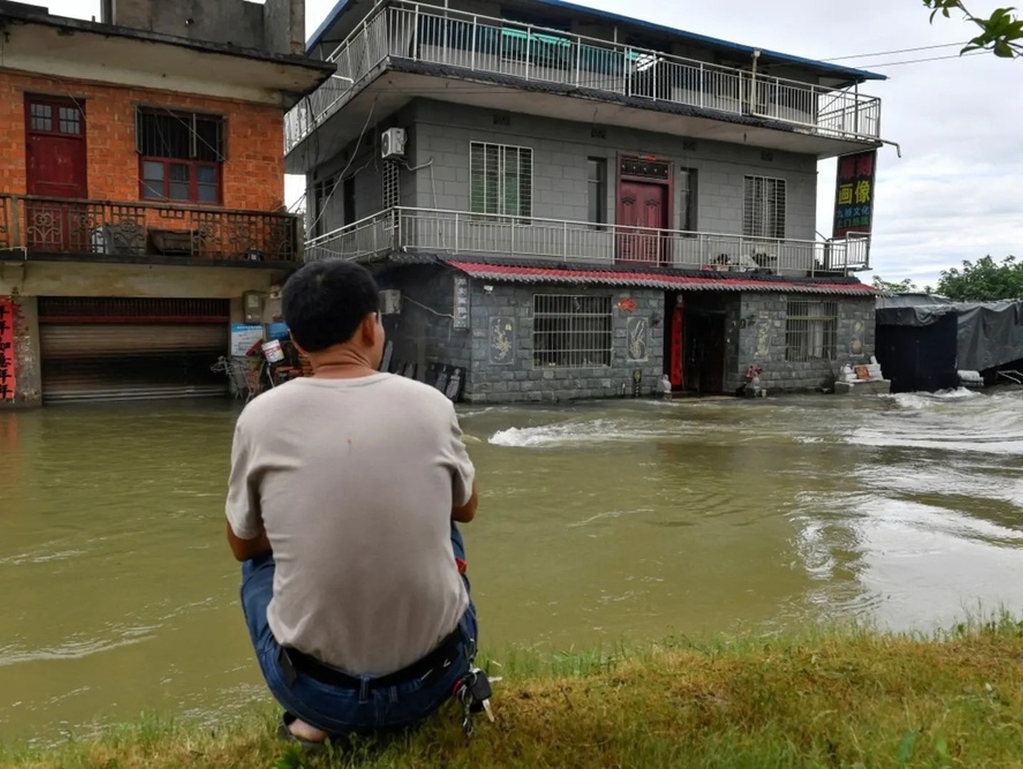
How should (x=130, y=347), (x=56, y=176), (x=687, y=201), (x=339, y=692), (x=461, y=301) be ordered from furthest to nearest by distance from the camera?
1. (x=687, y=201)
2. (x=130, y=347)
3. (x=461, y=301)
4. (x=56, y=176)
5. (x=339, y=692)

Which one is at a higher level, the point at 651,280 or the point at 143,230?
the point at 143,230

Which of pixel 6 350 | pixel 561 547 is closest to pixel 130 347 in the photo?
pixel 6 350

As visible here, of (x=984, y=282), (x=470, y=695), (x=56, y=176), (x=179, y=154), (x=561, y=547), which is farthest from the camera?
(x=984, y=282)

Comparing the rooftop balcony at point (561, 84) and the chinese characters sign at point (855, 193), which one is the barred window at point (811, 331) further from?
the rooftop balcony at point (561, 84)

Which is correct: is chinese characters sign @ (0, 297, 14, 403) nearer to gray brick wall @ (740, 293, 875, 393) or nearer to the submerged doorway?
the submerged doorway

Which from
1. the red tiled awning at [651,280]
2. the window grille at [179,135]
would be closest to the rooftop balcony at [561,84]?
the window grille at [179,135]

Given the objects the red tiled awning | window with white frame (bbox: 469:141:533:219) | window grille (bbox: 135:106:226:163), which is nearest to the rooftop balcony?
window with white frame (bbox: 469:141:533:219)

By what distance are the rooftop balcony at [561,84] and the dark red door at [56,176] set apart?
460 cm

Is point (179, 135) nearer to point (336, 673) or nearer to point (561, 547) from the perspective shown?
point (561, 547)

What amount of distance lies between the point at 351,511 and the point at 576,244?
47.9 ft

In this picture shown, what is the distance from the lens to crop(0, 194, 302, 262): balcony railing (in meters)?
11.9

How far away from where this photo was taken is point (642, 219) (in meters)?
17.4

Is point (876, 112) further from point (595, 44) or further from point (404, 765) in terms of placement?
point (404, 765)

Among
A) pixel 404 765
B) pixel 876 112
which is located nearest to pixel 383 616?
pixel 404 765
